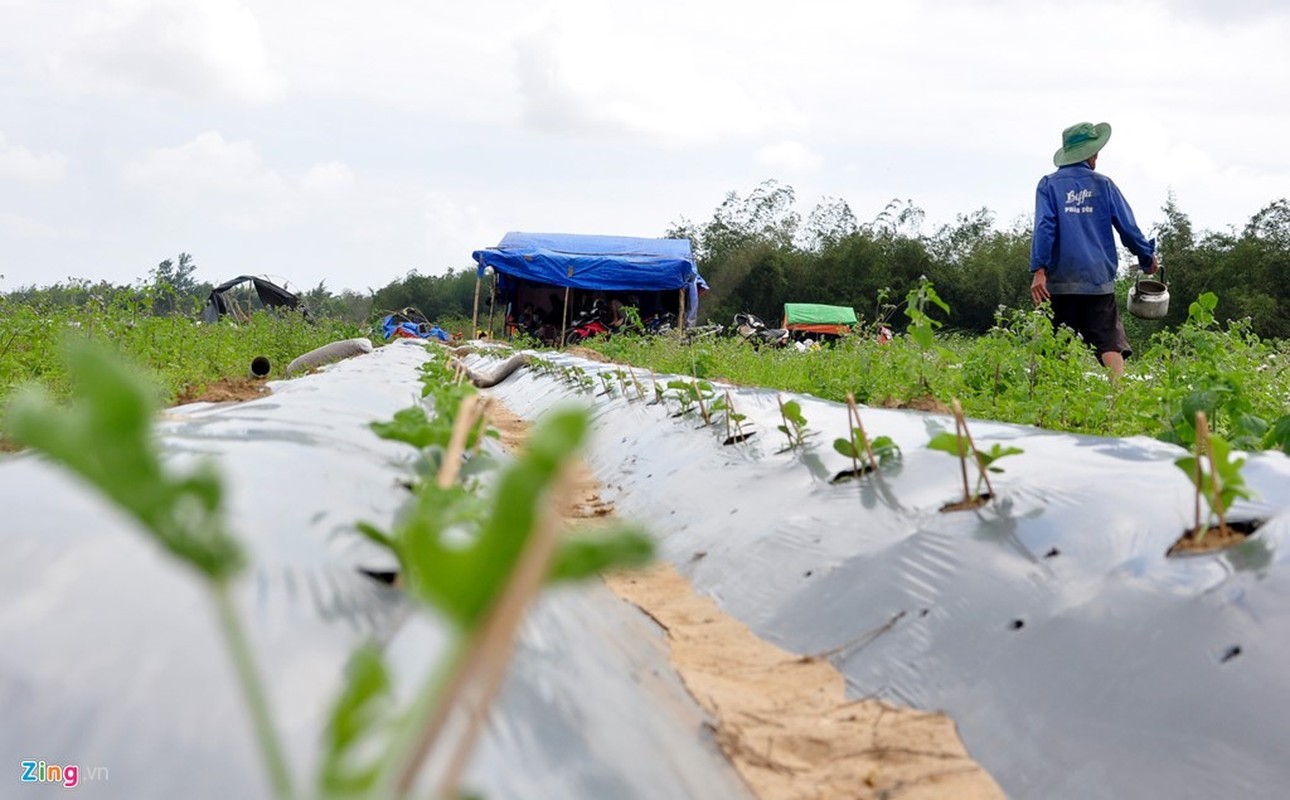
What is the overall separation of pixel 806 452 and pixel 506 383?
8.58 m

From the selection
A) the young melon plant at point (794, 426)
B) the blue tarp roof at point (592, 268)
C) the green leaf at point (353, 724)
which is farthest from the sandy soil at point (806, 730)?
the blue tarp roof at point (592, 268)

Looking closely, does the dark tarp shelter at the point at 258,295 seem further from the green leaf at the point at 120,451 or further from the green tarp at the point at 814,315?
the green leaf at the point at 120,451

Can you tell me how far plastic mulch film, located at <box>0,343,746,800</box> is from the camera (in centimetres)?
99

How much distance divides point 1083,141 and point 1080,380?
77.3 inches

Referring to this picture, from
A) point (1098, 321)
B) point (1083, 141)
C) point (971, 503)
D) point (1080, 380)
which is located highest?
point (1083, 141)

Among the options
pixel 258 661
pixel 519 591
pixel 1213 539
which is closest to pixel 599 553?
pixel 519 591

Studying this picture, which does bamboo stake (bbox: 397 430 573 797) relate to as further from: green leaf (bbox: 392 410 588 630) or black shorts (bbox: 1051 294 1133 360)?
black shorts (bbox: 1051 294 1133 360)

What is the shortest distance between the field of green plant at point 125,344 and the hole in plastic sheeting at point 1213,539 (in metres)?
3.33

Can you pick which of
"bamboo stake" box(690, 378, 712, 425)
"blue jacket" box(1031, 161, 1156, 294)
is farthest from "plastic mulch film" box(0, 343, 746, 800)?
"blue jacket" box(1031, 161, 1156, 294)

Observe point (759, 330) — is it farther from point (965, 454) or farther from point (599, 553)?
point (599, 553)

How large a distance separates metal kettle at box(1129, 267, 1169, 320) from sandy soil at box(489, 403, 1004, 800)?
13.9 ft

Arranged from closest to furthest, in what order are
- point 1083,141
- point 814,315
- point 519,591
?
point 519,591, point 1083,141, point 814,315

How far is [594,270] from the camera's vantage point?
61.4 ft

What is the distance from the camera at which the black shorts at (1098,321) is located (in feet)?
20.4
